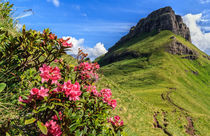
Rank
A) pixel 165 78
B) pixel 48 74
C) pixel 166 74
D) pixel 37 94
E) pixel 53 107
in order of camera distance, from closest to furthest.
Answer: pixel 37 94 → pixel 53 107 → pixel 48 74 → pixel 165 78 → pixel 166 74

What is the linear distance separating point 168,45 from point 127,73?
64389mm

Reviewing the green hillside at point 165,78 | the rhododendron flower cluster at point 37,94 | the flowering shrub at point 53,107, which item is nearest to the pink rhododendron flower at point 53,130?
the flowering shrub at point 53,107

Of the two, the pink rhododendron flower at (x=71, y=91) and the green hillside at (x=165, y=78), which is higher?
the pink rhododendron flower at (x=71, y=91)

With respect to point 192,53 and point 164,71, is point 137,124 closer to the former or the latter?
point 164,71

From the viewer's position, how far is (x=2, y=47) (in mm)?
3301

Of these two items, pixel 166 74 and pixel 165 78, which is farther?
pixel 166 74

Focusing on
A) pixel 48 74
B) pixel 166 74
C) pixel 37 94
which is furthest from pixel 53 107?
pixel 166 74

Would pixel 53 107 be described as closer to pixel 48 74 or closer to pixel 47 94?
pixel 47 94

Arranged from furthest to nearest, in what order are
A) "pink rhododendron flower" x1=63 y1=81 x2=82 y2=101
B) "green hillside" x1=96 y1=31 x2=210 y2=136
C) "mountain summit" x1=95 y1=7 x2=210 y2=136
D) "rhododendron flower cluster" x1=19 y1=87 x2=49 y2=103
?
"green hillside" x1=96 y1=31 x2=210 y2=136
"mountain summit" x1=95 y1=7 x2=210 y2=136
"pink rhododendron flower" x1=63 y1=81 x2=82 y2=101
"rhododendron flower cluster" x1=19 y1=87 x2=49 y2=103

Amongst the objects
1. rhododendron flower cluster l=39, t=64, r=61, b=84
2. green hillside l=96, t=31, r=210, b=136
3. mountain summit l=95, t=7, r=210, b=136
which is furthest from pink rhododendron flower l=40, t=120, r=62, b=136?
green hillside l=96, t=31, r=210, b=136

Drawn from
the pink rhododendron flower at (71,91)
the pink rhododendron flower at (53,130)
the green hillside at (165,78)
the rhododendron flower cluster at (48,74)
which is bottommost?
the green hillside at (165,78)

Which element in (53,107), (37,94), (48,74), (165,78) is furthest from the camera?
(165,78)

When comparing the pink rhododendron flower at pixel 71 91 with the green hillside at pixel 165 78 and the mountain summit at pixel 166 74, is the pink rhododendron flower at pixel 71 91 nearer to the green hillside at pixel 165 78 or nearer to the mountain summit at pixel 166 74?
the mountain summit at pixel 166 74

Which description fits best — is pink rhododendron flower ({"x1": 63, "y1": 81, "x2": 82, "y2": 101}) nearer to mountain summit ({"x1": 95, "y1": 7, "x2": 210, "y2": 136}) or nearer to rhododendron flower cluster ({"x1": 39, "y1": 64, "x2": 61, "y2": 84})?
rhododendron flower cluster ({"x1": 39, "y1": 64, "x2": 61, "y2": 84})
